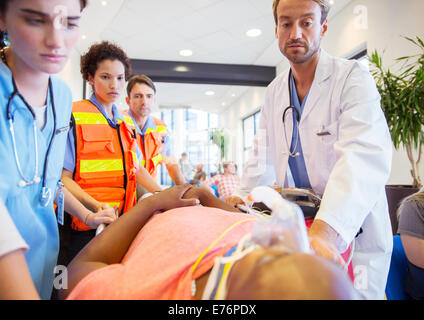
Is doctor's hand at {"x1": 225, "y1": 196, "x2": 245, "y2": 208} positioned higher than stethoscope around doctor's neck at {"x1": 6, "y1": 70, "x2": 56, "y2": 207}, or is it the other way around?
stethoscope around doctor's neck at {"x1": 6, "y1": 70, "x2": 56, "y2": 207}

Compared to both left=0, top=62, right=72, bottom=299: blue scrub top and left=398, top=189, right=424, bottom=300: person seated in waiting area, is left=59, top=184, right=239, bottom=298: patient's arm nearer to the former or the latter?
left=0, top=62, right=72, bottom=299: blue scrub top

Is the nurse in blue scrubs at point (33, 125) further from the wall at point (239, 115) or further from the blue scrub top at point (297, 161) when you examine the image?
the wall at point (239, 115)

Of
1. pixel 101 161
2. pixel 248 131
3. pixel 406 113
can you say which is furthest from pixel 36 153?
pixel 248 131

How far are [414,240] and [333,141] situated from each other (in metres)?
0.54

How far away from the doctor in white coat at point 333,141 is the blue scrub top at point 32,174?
67 cm

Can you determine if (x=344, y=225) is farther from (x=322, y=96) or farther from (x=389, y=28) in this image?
(x=389, y=28)

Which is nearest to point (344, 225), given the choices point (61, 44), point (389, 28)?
point (61, 44)

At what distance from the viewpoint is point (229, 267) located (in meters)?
0.52

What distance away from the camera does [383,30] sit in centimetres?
346

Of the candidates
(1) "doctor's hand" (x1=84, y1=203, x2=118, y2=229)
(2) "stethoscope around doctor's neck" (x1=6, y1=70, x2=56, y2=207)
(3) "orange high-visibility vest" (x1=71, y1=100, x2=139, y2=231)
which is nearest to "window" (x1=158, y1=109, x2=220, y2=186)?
(3) "orange high-visibility vest" (x1=71, y1=100, x2=139, y2=231)

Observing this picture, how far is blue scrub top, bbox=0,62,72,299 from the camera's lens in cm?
63

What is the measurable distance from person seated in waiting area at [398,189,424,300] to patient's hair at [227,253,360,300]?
974mm

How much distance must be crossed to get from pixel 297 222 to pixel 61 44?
55 cm

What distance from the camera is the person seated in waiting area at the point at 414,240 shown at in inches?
45.4
